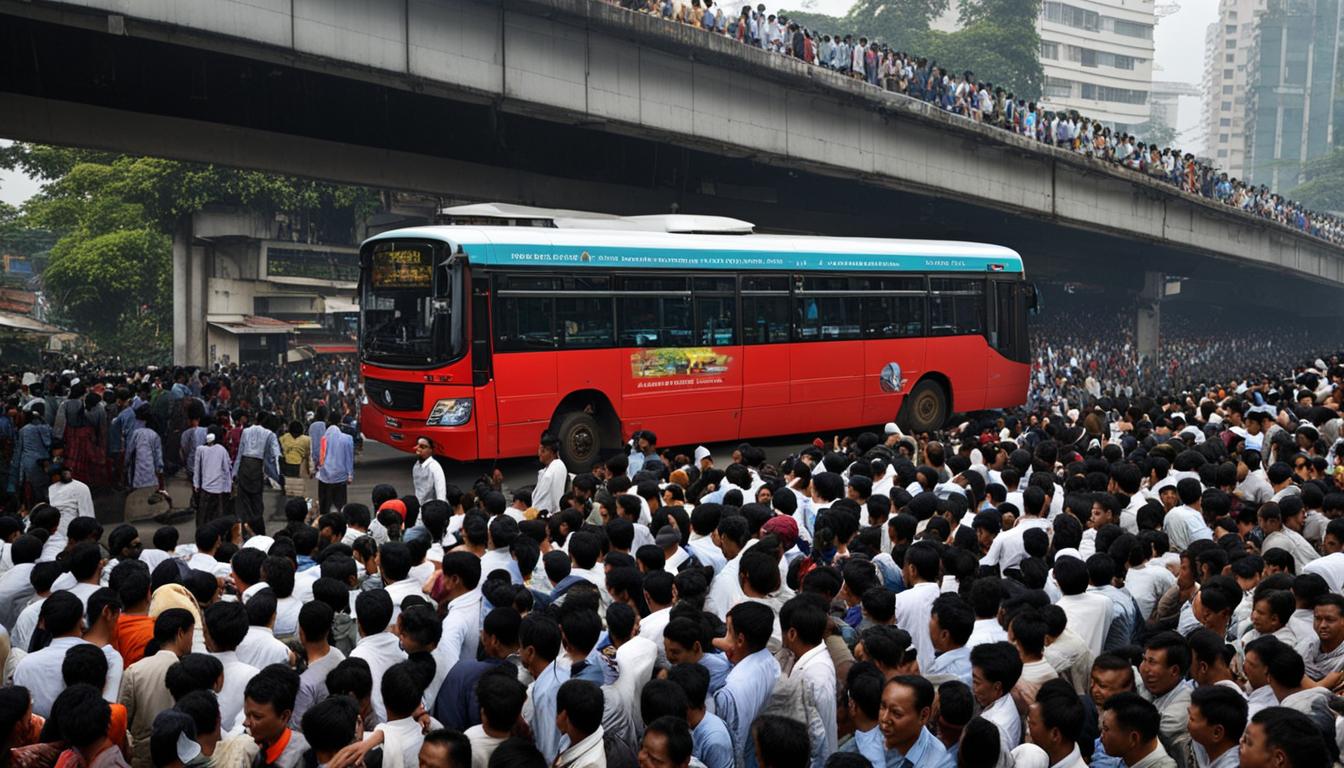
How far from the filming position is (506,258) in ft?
43.2

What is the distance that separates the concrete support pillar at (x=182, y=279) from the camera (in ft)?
129

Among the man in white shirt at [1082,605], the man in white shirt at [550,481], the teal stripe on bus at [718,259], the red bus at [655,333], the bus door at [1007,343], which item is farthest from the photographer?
the bus door at [1007,343]

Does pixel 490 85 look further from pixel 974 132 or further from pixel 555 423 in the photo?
pixel 974 132

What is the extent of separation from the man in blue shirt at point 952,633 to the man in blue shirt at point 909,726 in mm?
899

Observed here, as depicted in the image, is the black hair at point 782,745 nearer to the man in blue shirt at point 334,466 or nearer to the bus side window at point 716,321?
the man in blue shirt at point 334,466

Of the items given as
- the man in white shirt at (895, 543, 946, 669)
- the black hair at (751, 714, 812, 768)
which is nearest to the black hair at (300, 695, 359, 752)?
the black hair at (751, 714, 812, 768)

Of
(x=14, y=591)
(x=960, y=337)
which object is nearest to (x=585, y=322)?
(x=960, y=337)

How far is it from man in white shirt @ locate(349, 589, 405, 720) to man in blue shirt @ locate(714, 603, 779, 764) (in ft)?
5.12

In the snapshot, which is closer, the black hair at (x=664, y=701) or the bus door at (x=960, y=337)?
the black hair at (x=664, y=701)

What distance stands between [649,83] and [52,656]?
1569 cm

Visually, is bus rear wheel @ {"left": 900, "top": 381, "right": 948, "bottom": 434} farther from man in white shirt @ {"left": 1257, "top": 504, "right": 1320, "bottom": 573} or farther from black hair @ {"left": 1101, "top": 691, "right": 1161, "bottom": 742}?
black hair @ {"left": 1101, "top": 691, "right": 1161, "bottom": 742}

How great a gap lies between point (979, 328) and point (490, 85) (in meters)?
8.92

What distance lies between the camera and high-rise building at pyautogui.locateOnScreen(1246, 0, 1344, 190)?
11138 centimetres

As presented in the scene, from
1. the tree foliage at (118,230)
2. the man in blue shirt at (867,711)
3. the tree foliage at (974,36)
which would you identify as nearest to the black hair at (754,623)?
the man in blue shirt at (867,711)
